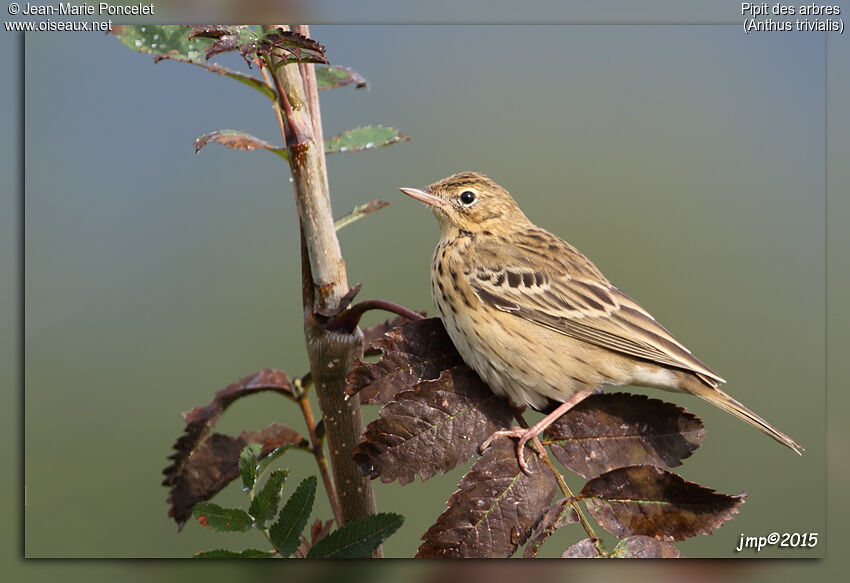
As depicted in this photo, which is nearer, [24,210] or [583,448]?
[583,448]

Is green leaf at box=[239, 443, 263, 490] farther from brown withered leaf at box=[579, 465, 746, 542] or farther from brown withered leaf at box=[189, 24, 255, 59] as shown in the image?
brown withered leaf at box=[189, 24, 255, 59]

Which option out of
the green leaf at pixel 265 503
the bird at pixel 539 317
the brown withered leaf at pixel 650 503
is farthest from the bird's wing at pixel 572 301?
the green leaf at pixel 265 503

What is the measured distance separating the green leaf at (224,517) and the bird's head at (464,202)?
1715 mm

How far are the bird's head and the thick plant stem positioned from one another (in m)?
1.27

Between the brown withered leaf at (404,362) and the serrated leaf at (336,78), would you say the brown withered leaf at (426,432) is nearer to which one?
the brown withered leaf at (404,362)

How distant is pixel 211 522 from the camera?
206cm

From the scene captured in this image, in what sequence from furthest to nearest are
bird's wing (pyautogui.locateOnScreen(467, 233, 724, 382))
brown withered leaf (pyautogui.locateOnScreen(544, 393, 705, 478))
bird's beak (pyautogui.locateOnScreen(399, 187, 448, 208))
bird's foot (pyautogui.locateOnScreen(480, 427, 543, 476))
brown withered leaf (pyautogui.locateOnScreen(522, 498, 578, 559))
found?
1. bird's beak (pyautogui.locateOnScreen(399, 187, 448, 208))
2. bird's wing (pyautogui.locateOnScreen(467, 233, 724, 382))
3. brown withered leaf (pyautogui.locateOnScreen(544, 393, 705, 478))
4. bird's foot (pyautogui.locateOnScreen(480, 427, 543, 476))
5. brown withered leaf (pyautogui.locateOnScreen(522, 498, 578, 559))

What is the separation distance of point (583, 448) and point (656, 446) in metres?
0.20

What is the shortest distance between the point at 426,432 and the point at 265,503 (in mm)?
447

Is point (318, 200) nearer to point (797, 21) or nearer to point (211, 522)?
point (211, 522)

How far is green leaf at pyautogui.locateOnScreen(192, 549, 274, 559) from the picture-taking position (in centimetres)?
196

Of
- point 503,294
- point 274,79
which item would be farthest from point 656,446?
point 274,79

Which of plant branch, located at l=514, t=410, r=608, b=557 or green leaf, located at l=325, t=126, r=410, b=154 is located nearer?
plant branch, located at l=514, t=410, r=608, b=557

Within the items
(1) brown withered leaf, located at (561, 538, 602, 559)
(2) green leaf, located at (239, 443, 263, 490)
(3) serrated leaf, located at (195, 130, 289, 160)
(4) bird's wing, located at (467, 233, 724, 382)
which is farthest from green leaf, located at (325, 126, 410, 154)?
(1) brown withered leaf, located at (561, 538, 602, 559)
